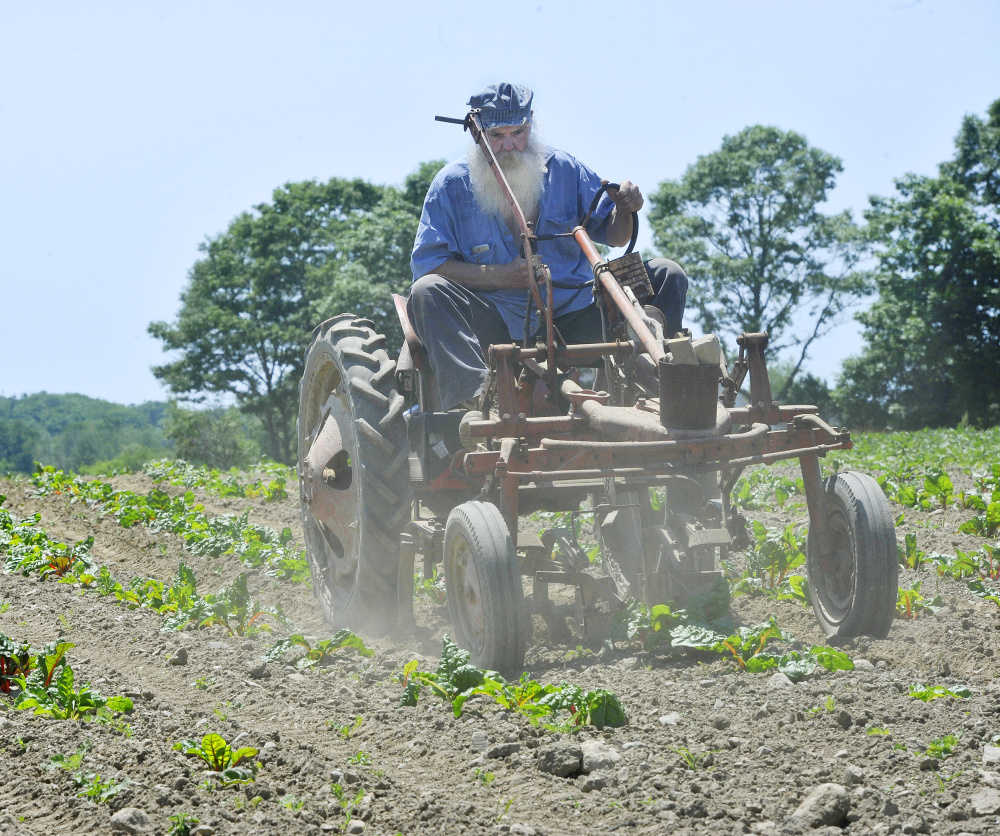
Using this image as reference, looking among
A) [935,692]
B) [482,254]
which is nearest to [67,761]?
[935,692]

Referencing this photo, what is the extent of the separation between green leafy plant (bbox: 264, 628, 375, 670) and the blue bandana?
2.40 m

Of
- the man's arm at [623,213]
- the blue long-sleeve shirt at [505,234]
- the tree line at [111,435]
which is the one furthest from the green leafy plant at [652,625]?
the tree line at [111,435]

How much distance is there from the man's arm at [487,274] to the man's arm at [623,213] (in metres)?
0.45

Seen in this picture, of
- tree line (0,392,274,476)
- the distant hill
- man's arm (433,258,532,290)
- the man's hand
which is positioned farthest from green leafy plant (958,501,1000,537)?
the distant hill

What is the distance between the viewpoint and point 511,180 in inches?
189

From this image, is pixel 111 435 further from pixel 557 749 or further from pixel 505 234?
pixel 557 749

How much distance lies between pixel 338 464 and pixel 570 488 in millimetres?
1419

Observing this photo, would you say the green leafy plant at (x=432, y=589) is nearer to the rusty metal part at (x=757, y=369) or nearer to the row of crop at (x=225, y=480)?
the rusty metal part at (x=757, y=369)

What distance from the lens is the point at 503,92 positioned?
15.7ft

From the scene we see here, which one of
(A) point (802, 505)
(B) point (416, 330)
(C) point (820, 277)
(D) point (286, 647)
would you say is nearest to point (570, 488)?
(B) point (416, 330)

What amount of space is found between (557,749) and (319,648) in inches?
65.0

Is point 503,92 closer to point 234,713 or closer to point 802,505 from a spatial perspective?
point 234,713

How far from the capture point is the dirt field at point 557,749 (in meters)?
2.31

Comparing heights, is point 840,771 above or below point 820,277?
below
